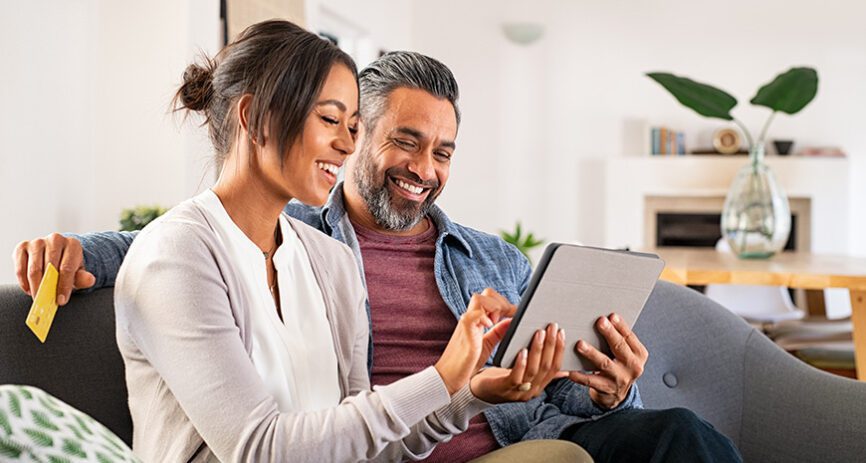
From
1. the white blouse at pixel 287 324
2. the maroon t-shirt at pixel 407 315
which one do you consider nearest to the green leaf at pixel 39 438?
the white blouse at pixel 287 324

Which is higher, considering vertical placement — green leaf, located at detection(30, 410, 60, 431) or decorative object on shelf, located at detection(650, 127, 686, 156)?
decorative object on shelf, located at detection(650, 127, 686, 156)

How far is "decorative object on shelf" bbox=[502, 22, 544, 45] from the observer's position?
22.4 ft

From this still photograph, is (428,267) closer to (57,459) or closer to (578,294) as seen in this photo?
(578,294)

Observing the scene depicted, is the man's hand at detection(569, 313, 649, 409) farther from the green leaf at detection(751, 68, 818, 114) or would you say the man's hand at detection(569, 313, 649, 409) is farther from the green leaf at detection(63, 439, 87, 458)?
the green leaf at detection(751, 68, 818, 114)

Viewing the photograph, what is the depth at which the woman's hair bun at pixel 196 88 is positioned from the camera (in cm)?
144

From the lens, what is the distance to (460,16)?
22.8 ft

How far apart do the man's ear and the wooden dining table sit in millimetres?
2172

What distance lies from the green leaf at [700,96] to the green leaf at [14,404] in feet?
10.4

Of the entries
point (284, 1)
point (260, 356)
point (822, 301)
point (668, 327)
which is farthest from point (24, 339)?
point (822, 301)

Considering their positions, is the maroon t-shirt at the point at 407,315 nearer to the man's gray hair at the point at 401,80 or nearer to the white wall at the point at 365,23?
the man's gray hair at the point at 401,80

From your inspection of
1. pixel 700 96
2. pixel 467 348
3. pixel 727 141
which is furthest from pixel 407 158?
pixel 727 141

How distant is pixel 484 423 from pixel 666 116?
17.8ft

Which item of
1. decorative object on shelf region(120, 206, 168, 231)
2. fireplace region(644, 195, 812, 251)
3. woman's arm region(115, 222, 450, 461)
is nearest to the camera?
woman's arm region(115, 222, 450, 461)

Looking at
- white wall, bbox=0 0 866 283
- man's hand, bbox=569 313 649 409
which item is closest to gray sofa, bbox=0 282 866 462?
man's hand, bbox=569 313 649 409
